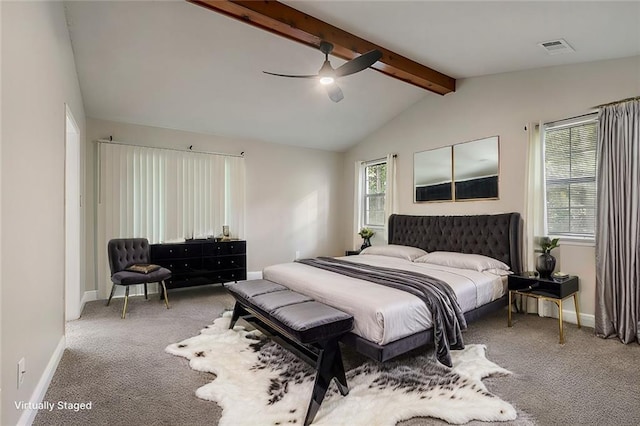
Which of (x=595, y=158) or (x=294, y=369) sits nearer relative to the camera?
(x=294, y=369)

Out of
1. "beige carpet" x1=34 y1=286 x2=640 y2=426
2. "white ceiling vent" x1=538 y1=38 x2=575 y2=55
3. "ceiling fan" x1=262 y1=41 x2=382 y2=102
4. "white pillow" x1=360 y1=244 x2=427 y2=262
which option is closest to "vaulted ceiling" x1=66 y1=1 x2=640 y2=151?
"white ceiling vent" x1=538 y1=38 x2=575 y2=55

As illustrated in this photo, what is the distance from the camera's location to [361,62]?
294 centimetres

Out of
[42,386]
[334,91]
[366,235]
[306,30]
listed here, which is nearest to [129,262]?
[42,386]

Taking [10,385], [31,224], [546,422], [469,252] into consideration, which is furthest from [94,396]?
[469,252]

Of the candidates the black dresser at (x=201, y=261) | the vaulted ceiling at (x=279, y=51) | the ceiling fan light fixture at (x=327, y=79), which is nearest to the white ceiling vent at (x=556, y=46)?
the vaulted ceiling at (x=279, y=51)

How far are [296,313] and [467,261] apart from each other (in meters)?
2.47

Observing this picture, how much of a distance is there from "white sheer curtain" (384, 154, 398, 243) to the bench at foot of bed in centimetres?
331

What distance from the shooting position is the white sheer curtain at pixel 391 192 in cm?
579

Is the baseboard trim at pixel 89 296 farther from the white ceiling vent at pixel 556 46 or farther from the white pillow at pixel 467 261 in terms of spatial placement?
the white ceiling vent at pixel 556 46

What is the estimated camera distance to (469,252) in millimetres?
4480

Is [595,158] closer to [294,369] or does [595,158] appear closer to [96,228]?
[294,369]

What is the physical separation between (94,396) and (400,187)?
4942mm

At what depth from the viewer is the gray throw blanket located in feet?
8.61

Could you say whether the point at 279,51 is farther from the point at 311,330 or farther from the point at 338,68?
the point at 311,330
